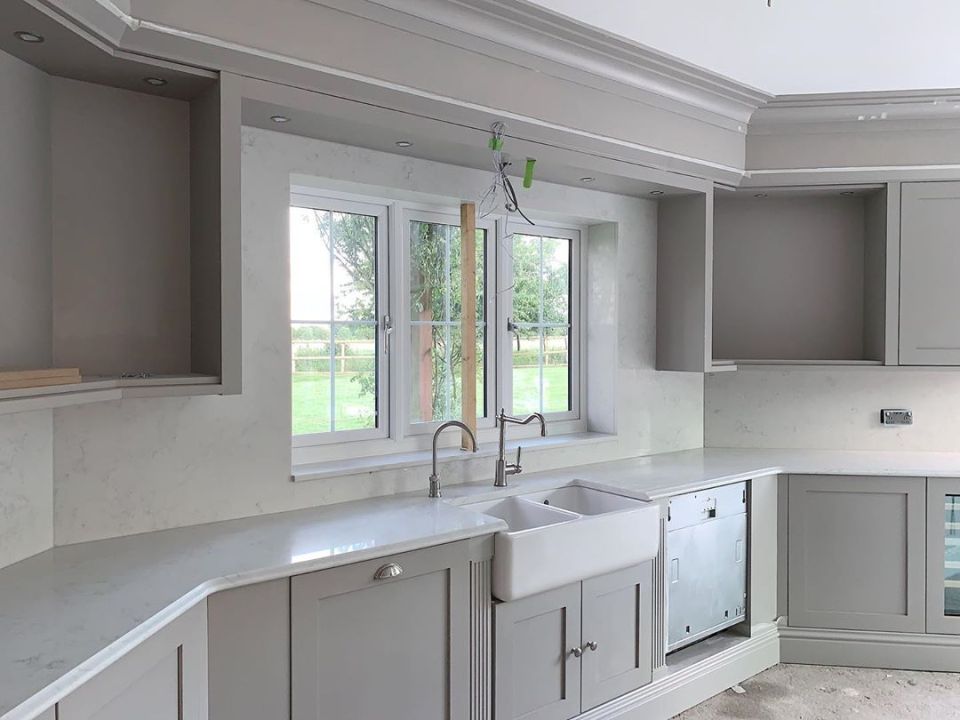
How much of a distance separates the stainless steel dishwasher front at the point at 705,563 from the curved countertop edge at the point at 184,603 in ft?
3.23

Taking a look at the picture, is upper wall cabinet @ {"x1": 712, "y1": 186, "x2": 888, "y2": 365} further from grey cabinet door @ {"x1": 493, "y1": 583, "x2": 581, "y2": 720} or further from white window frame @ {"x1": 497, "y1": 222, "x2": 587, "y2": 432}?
grey cabinet door @ {"x1": 493, "y1": 583, "x2": 581, "y2": 720}

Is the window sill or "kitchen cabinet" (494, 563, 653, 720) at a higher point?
the window sill

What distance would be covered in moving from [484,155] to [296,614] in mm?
1716

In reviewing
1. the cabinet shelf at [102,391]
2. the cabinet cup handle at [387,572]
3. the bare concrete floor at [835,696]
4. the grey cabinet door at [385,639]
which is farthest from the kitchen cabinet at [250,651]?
the bare concrete floor at [835,696]

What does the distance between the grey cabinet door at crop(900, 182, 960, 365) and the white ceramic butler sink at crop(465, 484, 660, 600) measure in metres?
1.72

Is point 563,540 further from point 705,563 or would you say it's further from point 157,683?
point 157,683

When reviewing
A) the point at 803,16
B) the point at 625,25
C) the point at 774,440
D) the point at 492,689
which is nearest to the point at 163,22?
the point at 625,25

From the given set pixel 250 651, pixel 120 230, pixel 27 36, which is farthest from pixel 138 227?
pixel 250 651

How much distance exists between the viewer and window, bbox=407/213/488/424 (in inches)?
114

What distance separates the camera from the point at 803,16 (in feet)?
9.08

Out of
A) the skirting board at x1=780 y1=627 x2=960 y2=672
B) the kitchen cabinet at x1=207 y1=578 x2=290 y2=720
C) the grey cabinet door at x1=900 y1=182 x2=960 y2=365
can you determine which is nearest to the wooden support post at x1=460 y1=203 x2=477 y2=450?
the kitchen cabinet at x1=207 y1=578 x2=290 y2=720

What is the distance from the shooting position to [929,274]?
3.30 m

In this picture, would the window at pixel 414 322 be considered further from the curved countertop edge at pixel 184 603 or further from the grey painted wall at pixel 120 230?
the curved countertop edge at pixel 184 603

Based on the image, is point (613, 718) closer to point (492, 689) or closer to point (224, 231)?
point (492, 689)
